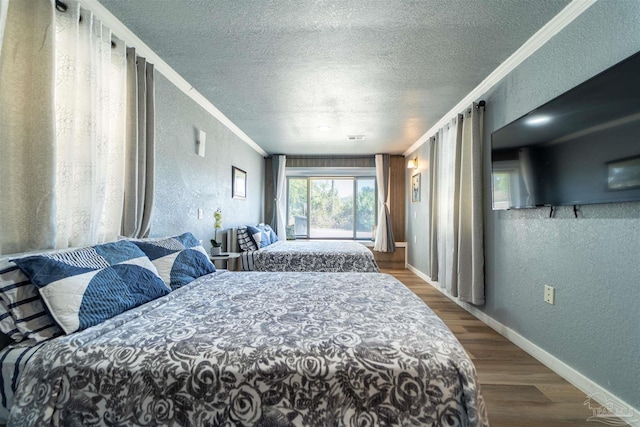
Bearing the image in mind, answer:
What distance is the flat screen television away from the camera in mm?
1389

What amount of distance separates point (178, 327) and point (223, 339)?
235 mm

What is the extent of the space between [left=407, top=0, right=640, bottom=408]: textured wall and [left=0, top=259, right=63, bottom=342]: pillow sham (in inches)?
105

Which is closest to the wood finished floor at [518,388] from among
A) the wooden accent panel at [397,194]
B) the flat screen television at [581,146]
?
the flat screen television at [581,146]

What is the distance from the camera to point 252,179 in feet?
17.3

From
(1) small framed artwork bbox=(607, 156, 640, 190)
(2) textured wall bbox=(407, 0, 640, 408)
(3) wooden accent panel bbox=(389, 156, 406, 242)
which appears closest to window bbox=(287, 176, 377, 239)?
(3) wooden accent panel bbox=(389, 156, 406, 242)

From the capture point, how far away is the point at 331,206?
22.4 feet

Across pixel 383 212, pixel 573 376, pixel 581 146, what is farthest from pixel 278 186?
pixel 573 376

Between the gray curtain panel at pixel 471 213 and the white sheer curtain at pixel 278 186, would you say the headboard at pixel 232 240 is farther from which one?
the gray curtain panel at pixel 471 213

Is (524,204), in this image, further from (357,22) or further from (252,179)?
(252,179)

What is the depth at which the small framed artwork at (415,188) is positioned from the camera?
514 centimetres

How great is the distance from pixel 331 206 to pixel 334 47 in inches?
189

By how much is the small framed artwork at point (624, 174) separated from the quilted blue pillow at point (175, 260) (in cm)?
250

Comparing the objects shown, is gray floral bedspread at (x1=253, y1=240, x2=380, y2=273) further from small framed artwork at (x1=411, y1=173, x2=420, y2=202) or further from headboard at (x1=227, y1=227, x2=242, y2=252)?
small framed artwork at (x1=411, y1=173, x2=420, y2=202)

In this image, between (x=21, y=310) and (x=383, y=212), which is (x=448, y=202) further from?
(x=21, y=310)
